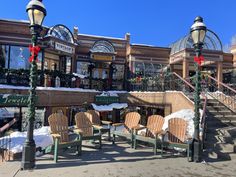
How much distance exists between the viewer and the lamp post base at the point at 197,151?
6.90 meters

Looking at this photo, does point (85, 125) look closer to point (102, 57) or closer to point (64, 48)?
point (64, 48)

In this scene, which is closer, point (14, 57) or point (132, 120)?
point (132, 120)

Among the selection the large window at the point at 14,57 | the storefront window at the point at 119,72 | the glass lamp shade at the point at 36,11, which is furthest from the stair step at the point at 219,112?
the large window at the point at 14,57

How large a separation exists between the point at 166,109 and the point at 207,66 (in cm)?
1227

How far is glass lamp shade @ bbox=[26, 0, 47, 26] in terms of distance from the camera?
622 cm

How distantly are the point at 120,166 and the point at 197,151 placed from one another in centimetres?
224

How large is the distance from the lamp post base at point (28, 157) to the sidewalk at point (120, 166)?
0.18 m

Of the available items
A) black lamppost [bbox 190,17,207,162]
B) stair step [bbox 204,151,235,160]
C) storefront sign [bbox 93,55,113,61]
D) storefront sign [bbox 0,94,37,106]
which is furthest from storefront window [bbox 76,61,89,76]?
stair step [bbox 204,151,235,160]

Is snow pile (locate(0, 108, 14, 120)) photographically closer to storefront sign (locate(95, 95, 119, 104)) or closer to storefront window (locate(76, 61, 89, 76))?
storefront sign (locate(95, 95, 119, 104))

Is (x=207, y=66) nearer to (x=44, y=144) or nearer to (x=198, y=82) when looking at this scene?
(x=198, y=82)

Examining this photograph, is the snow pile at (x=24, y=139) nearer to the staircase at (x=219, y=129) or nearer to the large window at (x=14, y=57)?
the staircase at (x=219, y=129)

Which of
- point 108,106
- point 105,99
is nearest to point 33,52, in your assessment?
point 108,106

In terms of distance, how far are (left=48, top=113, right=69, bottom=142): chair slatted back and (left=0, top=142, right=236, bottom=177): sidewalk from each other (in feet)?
1.74

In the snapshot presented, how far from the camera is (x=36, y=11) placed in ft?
20.5
